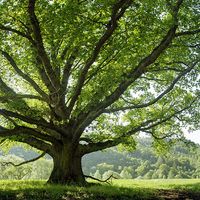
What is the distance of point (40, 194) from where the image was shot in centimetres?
1563

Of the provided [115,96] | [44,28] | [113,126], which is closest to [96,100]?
[115,96]

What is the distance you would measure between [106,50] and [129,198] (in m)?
8.61

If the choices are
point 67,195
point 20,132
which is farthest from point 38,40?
point 67,195

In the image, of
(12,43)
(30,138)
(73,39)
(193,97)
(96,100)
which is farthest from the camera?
(193,97)

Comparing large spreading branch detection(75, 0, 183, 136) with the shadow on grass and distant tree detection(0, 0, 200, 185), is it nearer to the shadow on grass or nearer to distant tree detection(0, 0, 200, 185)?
distant tree detection(0, 0, 200, 185)

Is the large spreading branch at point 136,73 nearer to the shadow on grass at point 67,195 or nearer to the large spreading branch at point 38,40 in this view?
the large spreading branch at point 38,40

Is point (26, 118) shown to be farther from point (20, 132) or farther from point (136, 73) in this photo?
point (136, 73)

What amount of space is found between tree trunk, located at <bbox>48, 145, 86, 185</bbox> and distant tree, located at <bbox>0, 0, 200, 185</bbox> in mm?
66

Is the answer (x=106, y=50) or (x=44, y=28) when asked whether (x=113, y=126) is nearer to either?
(x=106, y=50)

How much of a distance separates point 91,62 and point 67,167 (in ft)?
28.6

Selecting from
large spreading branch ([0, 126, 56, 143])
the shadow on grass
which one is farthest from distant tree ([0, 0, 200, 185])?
the shadow on grass

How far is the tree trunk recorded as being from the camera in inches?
906

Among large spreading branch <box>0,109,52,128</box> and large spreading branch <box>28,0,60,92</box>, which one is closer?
large spreading branch <box>28,0,60,92</box>

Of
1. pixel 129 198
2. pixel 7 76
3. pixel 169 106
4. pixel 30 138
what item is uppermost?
pixel 7 76
